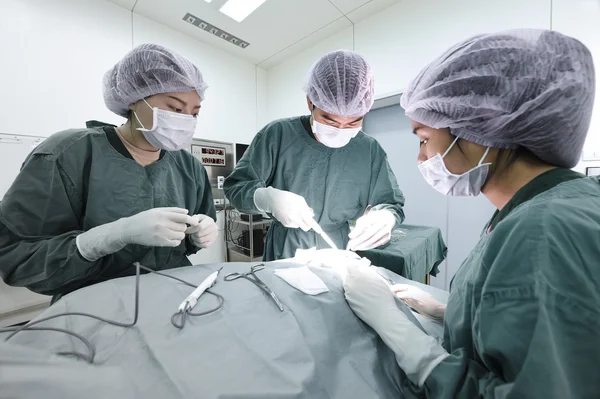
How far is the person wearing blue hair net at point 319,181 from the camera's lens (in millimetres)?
1164

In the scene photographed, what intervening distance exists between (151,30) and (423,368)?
3279 millimetres

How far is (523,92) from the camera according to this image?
0.54 m

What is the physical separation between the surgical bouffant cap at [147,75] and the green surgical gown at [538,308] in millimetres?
1100

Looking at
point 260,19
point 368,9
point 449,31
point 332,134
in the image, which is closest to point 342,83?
point 332,134

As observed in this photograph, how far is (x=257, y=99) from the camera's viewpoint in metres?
3.49

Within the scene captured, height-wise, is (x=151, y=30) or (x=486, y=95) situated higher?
(x=151, y=30)

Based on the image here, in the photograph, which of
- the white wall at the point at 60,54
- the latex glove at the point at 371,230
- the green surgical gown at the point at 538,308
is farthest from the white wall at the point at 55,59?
the green surgical gown at the point at 538,308

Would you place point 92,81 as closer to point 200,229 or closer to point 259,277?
point 200,229

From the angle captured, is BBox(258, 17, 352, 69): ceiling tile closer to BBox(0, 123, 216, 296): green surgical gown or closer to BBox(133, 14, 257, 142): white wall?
BBox(133, 14, 257, 142): white wall

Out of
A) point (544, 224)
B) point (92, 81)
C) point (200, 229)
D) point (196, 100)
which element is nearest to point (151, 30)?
point (92, 81)

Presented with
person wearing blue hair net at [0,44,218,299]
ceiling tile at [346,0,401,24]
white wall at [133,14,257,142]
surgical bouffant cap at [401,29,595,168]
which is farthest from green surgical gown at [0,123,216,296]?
ceiling tile at [346,0,401,24]

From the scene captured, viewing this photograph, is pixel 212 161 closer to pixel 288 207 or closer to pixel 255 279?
pixel 288 207

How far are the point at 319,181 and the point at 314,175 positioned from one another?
4 cm

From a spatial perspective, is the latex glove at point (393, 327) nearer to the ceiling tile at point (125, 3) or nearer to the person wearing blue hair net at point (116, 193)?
the person wearing blue hair net at point (116, 193)
